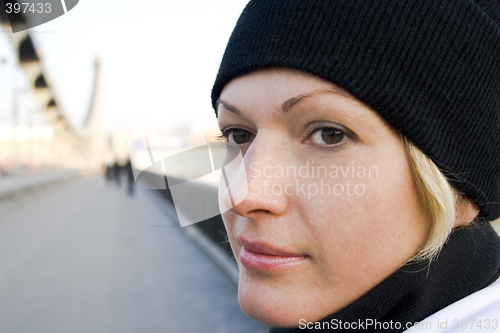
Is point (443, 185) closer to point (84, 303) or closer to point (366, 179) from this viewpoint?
point (366, 179)

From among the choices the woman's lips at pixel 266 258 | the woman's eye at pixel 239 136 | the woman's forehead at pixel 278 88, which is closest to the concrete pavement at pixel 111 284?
the woman's eye at pixel 239 136

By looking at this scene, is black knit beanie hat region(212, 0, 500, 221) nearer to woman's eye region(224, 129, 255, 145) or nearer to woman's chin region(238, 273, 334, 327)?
woman's eye region(224, 129, 255, 145)

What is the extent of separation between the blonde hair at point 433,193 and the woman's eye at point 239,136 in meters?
0.46

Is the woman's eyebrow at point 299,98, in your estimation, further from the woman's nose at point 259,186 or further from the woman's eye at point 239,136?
the woman's eye at point 239,136

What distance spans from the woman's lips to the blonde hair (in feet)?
1.03

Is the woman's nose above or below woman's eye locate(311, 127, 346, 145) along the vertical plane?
below

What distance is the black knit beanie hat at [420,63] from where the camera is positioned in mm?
988

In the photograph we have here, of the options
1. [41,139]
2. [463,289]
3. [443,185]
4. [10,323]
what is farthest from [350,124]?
[41,139]

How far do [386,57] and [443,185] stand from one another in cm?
35

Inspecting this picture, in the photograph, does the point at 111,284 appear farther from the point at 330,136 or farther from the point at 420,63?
the point at 420,63

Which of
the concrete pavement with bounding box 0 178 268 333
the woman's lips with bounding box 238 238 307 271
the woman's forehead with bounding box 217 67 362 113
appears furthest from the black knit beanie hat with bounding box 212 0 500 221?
the concrete pavement with bounding box 0 178 268 333

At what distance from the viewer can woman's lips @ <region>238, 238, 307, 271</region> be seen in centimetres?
99

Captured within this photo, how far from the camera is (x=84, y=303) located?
444 cm

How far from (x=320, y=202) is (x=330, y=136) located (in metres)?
0.16
